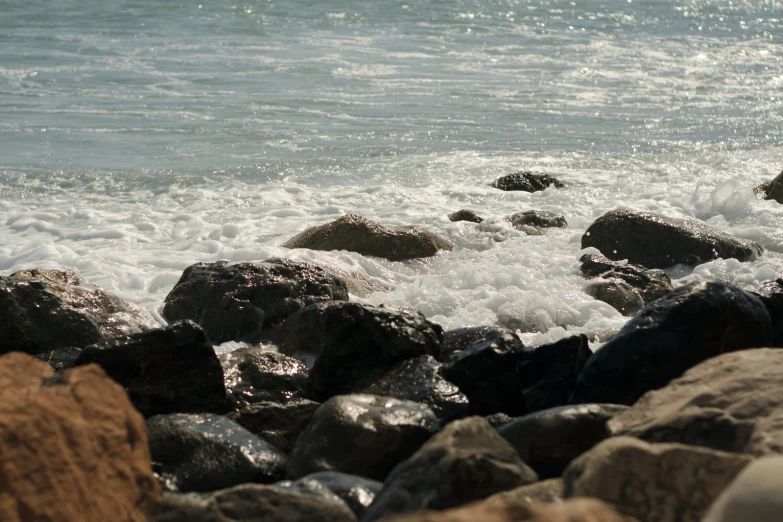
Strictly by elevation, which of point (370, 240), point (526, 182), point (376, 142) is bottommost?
point (376, 142)

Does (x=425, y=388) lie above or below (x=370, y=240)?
above

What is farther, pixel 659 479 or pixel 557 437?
pixel 557 437

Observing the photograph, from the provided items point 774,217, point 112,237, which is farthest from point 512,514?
point 774,217

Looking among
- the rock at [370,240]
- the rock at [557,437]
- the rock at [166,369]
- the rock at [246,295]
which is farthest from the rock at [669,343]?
the rock at [370,240]

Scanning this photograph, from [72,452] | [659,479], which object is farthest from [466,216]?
[72,452]

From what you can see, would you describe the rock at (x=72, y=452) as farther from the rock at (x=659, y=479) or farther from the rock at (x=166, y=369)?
the rock at (x=166, y=369)

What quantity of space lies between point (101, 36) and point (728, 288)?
18456 mm

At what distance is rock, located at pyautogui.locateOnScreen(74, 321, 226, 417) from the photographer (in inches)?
182

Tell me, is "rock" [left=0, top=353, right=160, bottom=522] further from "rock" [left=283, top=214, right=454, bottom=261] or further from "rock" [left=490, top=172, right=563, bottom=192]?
"rock" [left=490, top=172, right=563, bottom=192]

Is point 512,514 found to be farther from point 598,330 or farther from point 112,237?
point 112,237

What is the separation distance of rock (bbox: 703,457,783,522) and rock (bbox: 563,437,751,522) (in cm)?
39

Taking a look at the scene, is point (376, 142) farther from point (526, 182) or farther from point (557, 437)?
point (557, 437)

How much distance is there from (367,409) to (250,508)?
111 cm

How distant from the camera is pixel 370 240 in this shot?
8125 millimetres
